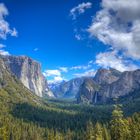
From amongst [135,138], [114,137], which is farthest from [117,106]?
[135,138]

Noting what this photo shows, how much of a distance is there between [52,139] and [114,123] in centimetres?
8921

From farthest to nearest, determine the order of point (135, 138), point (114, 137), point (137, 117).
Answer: point (137, 117)
point (135, 138)
point (114, 137)

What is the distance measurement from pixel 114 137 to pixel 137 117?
10895cm

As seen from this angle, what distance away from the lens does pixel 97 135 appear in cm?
13562

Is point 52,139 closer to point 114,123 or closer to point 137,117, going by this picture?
point 137,117

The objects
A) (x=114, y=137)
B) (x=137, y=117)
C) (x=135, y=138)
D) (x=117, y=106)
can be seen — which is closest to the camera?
(x=117, y=106)

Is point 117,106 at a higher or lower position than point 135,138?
higher

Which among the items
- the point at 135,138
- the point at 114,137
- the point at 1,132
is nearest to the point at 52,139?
the point at 1,132

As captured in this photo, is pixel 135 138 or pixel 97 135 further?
pixel 97 135

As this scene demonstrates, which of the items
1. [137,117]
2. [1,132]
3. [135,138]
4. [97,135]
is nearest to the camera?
[135,138]

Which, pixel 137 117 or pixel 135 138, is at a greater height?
pixel 137 117

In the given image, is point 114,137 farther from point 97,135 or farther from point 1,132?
point 1,132

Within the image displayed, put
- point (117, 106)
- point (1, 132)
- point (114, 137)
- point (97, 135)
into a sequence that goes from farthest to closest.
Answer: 1. point (1, 132)
2. point (97, 135)
3. point (114, 137)
4. point (117, 106)

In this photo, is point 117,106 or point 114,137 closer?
point 117,106
